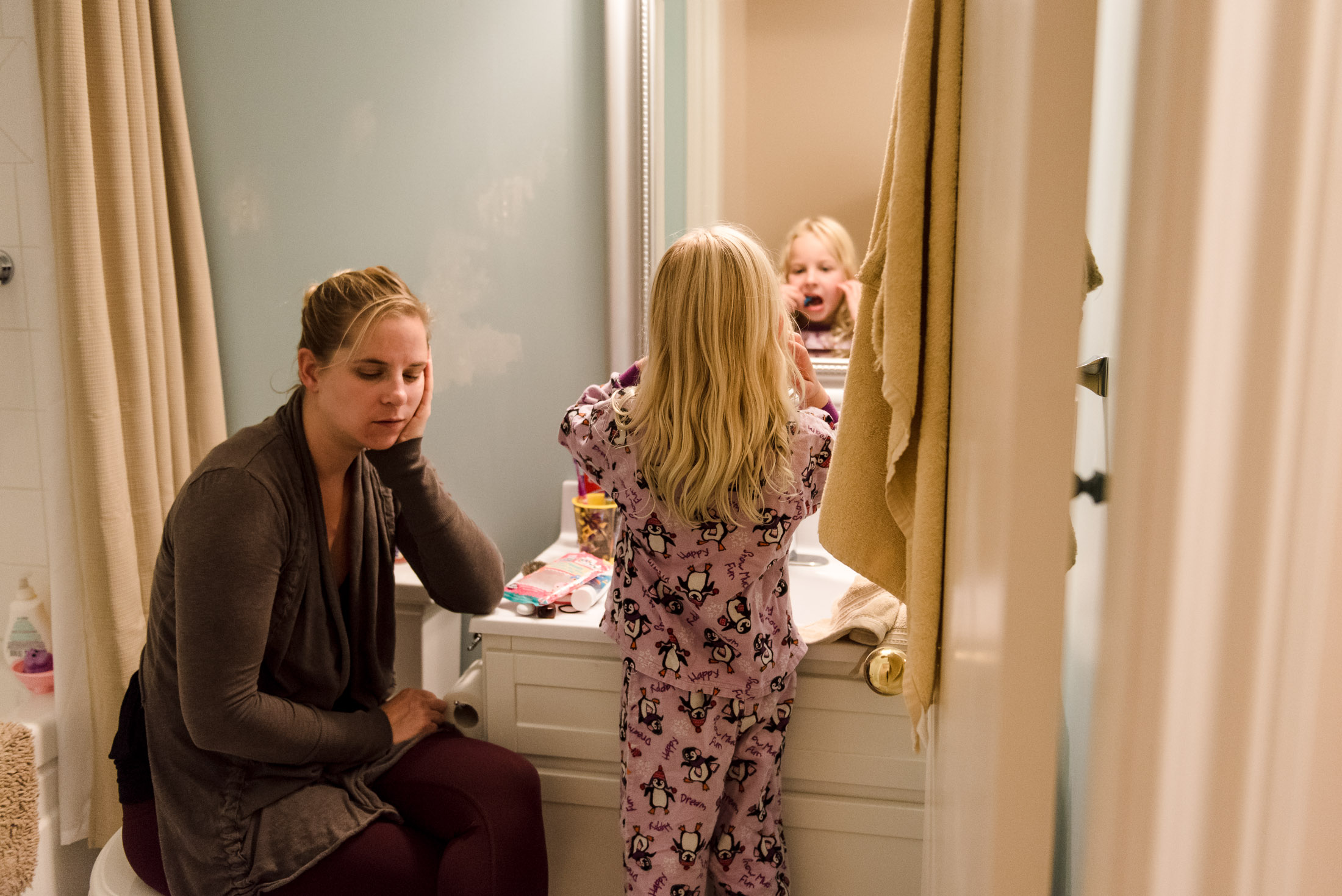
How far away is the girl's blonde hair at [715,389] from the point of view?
3.55 feet

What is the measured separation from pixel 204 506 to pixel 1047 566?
958mm

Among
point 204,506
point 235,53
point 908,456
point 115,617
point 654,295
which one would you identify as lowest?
point 115,617

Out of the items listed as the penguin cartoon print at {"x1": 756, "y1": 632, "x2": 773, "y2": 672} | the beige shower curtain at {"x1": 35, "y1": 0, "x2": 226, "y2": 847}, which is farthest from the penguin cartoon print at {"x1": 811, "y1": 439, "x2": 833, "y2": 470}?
the beige shower curtain at {"x1": 35, "y1": 0, "x2": 226, "y2": 847}

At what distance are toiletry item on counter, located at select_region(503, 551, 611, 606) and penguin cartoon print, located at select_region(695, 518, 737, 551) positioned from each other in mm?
287

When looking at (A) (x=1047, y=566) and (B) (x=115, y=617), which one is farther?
(B) (x=115, y=617)

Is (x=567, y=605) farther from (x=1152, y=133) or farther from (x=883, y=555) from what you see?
(x=1152, y=133)

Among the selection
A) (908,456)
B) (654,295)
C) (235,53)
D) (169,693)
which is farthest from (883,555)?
(235,53)

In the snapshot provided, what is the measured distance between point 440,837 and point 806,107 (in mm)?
1137

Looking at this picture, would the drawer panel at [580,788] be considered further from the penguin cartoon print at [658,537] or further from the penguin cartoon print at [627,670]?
the penguin cartoon print at [658,537]

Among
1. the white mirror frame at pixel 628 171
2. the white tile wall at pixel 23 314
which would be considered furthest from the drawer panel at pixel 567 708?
the white tile wall at pixel 23 314

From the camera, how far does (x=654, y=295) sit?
114 cm

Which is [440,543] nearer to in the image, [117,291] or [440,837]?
[440,837]

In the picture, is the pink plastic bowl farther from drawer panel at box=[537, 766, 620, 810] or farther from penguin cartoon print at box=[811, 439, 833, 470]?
penguin cartoon print at box=[811, 439, 833, 470]

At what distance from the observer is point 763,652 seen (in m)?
1.14
